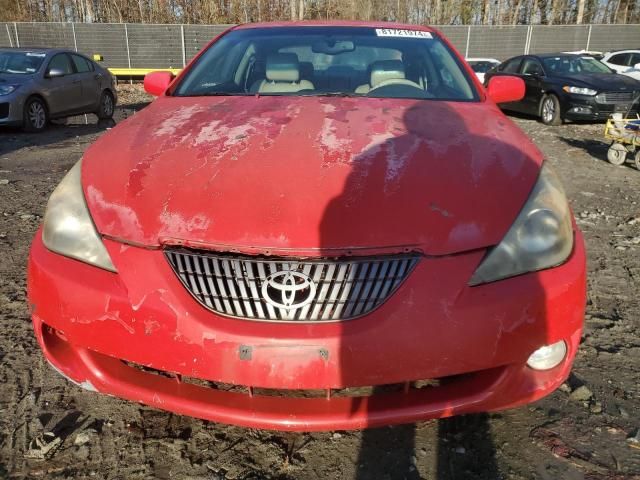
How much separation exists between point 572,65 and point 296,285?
11.8m

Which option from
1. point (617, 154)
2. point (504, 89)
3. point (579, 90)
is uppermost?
point (504, 89)

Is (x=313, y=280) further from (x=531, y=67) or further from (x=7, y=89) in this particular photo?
(x=531, y=67)

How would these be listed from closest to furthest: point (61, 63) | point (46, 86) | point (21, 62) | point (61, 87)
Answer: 1. point (46, 86)
2. point (21, 62)
3. point (61, 87)
4. point (61, 63)

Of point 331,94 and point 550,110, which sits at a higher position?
point 331,94

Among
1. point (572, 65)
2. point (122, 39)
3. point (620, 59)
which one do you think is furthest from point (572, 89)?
point (122, 39)

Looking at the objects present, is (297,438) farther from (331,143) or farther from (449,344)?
(331,143)

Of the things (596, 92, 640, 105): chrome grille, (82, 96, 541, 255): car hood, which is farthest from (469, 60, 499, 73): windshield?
(82, 96, 541, 255): car hood

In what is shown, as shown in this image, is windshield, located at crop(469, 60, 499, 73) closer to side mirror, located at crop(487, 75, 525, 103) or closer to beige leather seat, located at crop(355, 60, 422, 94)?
side mirror, located at crop(487, 75, 525, 103)

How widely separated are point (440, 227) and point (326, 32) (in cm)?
197

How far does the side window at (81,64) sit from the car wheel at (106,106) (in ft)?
1.73

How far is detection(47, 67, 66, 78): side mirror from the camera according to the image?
29.1 feet

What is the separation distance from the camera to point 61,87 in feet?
31.1

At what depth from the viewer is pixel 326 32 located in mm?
3227

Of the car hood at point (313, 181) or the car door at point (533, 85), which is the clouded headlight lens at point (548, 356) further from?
the car door at point (533, 85)
